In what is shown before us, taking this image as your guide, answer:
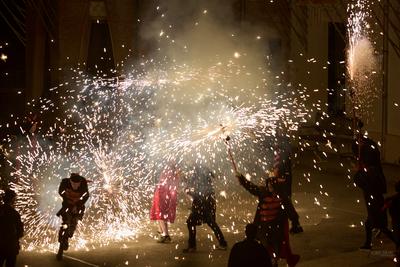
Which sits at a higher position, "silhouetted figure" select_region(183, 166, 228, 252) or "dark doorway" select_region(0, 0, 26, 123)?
"dark doorway" select_region(0, 0, 26, 123)

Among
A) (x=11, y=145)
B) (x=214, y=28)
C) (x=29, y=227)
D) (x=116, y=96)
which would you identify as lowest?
(x=29, y=227)

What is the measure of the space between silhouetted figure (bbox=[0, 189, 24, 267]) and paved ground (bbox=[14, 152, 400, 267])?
1068 mm

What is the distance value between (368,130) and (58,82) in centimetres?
895

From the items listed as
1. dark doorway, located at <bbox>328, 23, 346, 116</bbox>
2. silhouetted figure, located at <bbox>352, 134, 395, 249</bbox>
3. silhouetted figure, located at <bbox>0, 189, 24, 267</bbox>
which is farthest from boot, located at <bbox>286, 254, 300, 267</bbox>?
dark doorway, located at <bbox>328, 23, 346, 116</bbox>

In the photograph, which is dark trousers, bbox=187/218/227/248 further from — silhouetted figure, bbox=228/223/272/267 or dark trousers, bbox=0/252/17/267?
silhouetted figure, bbox=228/223/272/267

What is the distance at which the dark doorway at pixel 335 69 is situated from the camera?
70.3ft

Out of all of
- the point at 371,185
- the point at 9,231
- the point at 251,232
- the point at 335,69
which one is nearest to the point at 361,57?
the point at 335,69

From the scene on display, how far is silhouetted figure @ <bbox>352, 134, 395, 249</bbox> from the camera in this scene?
1029 centimetres

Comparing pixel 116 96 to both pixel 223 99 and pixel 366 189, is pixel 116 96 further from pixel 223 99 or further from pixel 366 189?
pixel 366 189

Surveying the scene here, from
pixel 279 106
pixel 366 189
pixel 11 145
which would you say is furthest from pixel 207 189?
pixel 11 145

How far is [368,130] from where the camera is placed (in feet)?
61.5

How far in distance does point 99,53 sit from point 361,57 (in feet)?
25.2

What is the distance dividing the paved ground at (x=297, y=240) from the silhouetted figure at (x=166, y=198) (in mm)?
308

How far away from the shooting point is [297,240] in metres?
11.1
